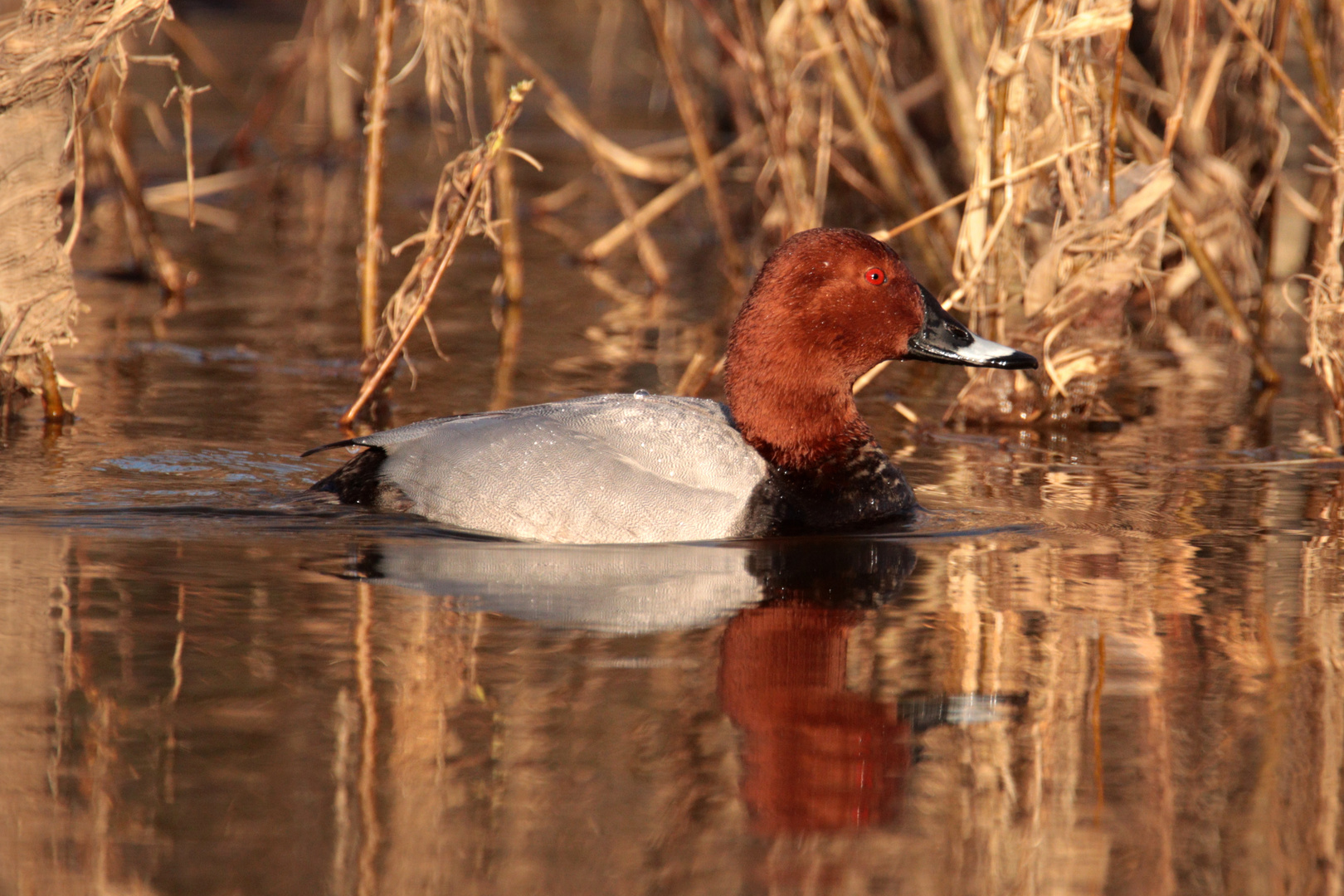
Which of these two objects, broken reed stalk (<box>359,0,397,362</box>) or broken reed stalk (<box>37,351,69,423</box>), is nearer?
broken reed stalk (<box>37,351,69,423</box>)

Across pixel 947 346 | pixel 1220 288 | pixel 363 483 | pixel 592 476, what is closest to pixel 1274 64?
pixel 1220 288

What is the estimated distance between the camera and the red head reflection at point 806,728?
330 cm

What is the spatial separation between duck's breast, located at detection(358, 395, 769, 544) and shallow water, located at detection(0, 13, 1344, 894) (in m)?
0.11

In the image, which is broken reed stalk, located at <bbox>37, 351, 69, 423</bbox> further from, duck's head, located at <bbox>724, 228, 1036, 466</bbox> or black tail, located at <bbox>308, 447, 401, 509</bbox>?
duck's head, located at <bbox>724, 228, 1036, 466</bbox>

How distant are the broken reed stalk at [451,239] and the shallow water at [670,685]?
312 millimetres

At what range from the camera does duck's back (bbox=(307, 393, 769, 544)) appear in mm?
5141

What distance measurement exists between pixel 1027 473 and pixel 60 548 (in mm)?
3372

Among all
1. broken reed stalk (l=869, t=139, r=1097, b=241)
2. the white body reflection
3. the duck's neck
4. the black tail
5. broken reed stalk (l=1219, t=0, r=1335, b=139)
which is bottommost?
the white body reflection

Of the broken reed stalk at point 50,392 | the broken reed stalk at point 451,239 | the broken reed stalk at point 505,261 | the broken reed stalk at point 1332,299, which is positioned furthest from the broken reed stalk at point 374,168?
the broken reed stalk at point 1332,299

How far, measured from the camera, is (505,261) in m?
9.09

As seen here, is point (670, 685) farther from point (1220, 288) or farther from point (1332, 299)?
point (1220, 288)

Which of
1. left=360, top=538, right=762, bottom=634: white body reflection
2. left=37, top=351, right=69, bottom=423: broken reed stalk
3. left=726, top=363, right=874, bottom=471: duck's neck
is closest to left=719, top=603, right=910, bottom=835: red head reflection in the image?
left=360, top=538, right=762, bottom=634: white body reflection

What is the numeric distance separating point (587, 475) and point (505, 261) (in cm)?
414

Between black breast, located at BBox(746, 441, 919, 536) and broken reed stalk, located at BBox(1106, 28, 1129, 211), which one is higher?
broken reed stalk, located at BBox(1106, 28, 1129, 211)
